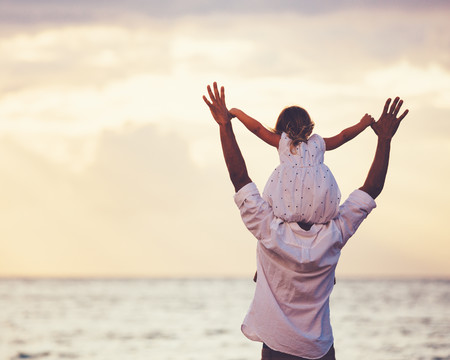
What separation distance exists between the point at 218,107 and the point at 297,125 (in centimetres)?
33

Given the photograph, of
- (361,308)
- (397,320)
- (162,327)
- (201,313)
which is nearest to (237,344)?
(162,327)

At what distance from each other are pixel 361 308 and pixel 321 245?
142 feet

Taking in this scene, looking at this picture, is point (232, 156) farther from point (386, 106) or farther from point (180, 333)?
point (180, 333)

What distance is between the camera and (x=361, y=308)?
4559cm

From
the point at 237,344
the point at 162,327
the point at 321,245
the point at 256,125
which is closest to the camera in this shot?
the point at 321,245

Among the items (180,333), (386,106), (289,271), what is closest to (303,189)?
(289,271)

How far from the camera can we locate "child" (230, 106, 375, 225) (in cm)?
339

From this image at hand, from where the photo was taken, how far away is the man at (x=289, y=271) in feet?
11.1

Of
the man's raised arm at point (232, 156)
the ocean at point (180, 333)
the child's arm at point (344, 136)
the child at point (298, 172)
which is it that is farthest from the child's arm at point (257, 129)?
the ocean at point (180, 333)

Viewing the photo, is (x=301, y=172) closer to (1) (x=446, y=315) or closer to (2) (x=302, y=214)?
(2) (x=302, y=214)

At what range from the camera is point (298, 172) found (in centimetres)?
345

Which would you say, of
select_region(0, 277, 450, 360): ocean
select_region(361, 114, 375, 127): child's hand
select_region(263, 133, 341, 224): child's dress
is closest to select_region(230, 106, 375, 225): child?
select_region(263, 133, 341, 224): child's dress

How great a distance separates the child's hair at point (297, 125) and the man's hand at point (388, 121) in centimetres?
34

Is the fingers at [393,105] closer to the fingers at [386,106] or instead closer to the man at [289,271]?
the fingers at [386,106]
